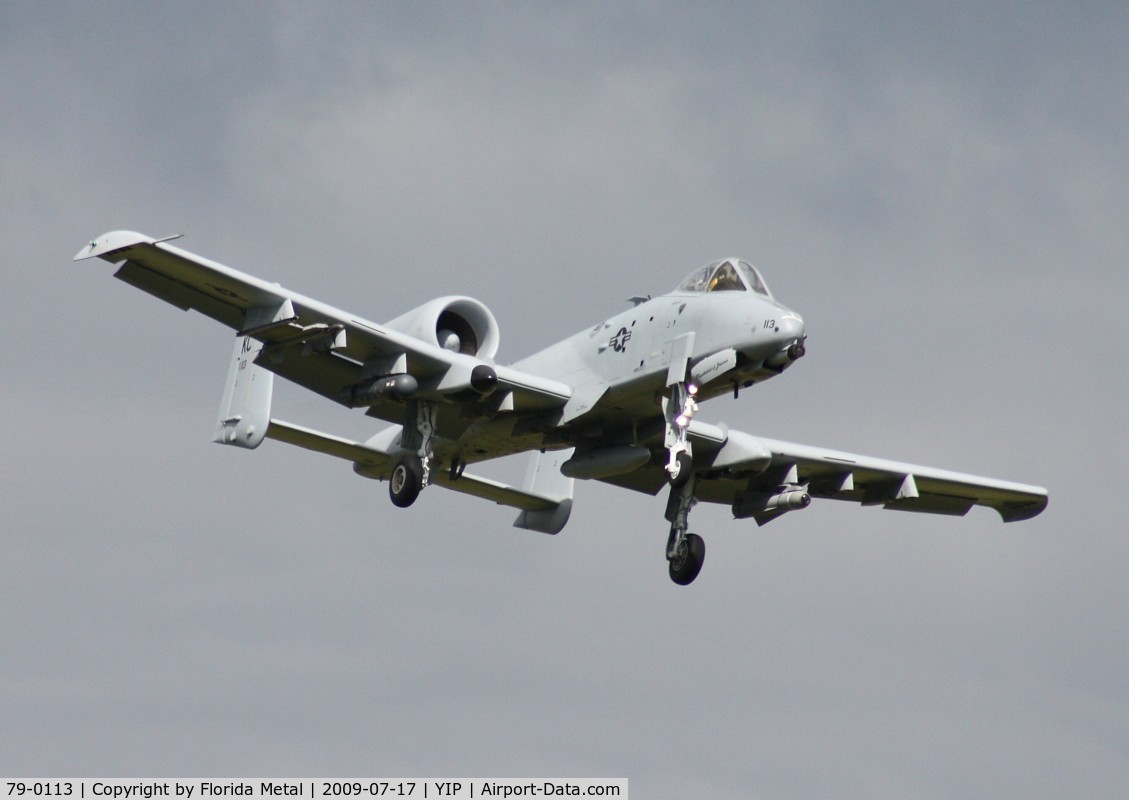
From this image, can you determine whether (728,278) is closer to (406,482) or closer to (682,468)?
(682,468)

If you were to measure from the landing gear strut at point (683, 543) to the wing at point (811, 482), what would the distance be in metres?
0.54

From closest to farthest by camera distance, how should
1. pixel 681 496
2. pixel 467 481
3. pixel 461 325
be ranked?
pixel 461 325, pixel 681 496, pixel 467 481

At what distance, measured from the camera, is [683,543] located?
1319 inches

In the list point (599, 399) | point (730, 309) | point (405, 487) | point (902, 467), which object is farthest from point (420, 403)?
point (902, 467)

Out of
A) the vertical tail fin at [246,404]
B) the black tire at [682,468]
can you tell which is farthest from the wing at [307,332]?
the black tire at [682,468]

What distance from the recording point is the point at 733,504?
118 ft

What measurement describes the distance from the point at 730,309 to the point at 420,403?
246 inches

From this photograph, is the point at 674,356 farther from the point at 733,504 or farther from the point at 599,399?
the point at 733,504

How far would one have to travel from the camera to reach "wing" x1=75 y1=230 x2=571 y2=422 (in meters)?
29.8

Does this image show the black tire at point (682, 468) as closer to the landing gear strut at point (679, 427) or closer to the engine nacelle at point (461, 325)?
the landing gear strut at point (679, 427)

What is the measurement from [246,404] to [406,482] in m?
3.72

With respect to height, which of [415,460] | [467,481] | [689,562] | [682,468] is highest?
[467,481]

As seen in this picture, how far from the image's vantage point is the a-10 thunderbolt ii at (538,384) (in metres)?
29.4

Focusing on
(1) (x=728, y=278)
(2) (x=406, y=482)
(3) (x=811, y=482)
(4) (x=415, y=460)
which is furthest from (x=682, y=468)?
(3) (x=811, y=482)
